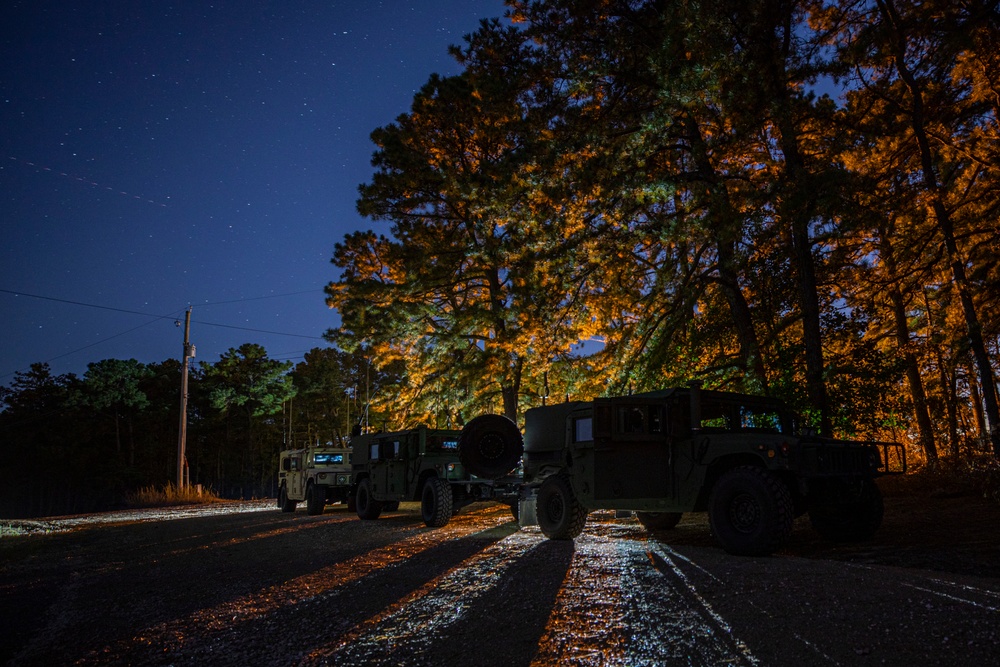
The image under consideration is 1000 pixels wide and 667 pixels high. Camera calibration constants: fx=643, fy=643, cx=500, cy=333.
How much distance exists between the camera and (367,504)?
15648 mm

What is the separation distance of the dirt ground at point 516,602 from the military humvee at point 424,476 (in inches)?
113

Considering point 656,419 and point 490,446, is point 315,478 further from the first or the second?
point 656,419

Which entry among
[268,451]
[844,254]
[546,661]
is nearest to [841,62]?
[844,254]

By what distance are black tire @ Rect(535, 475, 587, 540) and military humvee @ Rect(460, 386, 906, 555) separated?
0.02 metres

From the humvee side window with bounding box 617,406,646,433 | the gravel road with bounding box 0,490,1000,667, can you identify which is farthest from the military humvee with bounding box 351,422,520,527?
the humvee side window with bounding box 617,406,646,433

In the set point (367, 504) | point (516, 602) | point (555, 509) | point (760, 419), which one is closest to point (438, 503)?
point (367, 504)

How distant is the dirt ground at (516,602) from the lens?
3998mm

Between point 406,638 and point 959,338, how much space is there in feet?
44.3

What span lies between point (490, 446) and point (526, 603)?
753cm

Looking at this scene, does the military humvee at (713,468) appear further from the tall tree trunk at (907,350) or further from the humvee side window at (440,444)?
the tall tree trunk at (907,350)

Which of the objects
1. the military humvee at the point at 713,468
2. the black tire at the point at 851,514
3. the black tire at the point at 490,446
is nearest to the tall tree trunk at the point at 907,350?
the military humvee at the point at 713,468

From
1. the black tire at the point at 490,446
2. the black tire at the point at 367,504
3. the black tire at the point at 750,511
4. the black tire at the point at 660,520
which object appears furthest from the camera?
the black tire at the point at 367,504

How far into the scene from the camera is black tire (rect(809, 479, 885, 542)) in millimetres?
8305

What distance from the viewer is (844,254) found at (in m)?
13.8
